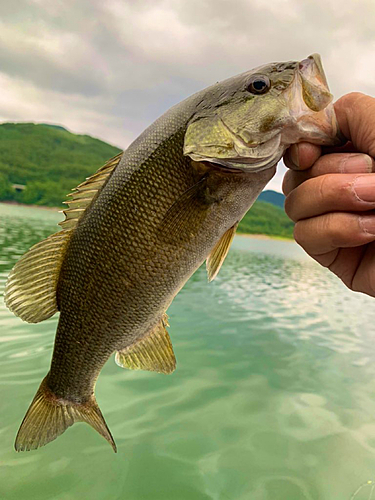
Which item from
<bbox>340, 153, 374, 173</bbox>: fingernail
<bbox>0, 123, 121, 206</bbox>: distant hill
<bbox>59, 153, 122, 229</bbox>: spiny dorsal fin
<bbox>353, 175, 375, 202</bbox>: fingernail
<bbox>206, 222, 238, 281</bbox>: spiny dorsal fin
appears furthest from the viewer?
<bbox>0, 123, 121, 206</bbox>: distant hill

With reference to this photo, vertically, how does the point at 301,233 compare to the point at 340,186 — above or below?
below

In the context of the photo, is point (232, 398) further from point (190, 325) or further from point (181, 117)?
point (181, 117)

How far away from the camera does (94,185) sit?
202 centimetres

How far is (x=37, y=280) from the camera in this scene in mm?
2027

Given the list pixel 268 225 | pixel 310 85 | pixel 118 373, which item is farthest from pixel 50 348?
pixel 268 225

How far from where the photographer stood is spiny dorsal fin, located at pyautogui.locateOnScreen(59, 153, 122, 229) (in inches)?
78.9

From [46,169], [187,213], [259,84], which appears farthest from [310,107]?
[46,169]

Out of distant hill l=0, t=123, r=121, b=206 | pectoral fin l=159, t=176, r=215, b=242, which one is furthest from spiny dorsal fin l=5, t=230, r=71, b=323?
distant hill l=0, t=123, r=121, b=206

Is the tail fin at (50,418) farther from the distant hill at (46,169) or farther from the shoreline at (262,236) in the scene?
the shoreline at (262,236)

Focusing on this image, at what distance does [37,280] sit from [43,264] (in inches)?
4.0

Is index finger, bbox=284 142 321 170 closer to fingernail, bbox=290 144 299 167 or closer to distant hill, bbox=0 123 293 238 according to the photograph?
fingernail, bbox=290 144 299 167

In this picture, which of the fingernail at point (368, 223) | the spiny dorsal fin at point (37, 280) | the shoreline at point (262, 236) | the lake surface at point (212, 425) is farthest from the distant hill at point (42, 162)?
the fingernail at point (368, 223)

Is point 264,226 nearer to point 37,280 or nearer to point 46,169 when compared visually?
point 46,169

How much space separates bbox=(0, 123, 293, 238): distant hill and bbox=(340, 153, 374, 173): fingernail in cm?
8911
